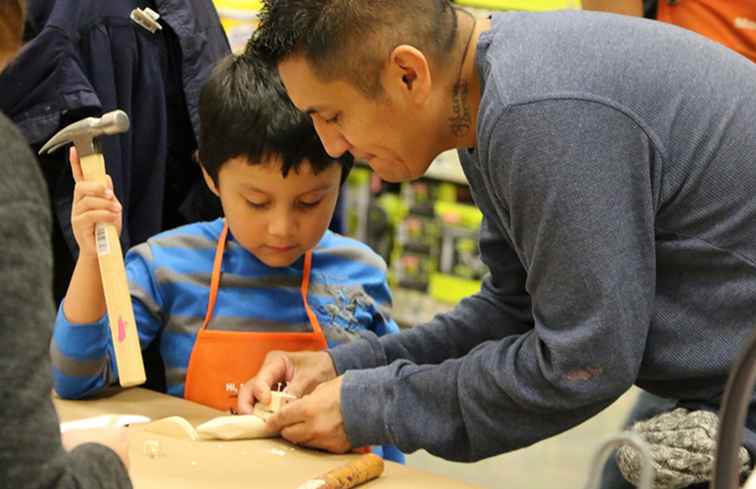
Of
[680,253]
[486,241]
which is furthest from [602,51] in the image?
[486,241]

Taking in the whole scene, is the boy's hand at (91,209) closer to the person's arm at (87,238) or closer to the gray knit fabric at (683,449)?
the person's arm at (87,238)

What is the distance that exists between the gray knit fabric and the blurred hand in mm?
637

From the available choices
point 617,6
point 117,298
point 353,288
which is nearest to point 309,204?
point 353,288

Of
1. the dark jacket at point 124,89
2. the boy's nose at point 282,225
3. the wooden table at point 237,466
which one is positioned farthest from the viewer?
the dark jacket at point 124,89

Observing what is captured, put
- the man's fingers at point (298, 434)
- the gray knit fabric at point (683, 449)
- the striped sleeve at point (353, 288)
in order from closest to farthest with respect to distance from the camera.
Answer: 1. the gray knit fabric at point (683, 449)
2. the man's fingers at point (298, 434)
3. the striped sleeve at point (353, 288)

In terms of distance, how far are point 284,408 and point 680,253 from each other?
59 cm

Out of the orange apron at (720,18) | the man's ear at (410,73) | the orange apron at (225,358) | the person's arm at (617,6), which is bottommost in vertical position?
the orange apron at (225,358)

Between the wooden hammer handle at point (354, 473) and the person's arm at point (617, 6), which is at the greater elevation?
the person's arm at point (617, 6)

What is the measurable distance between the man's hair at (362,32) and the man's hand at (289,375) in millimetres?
472

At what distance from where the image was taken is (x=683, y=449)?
56.9 inches

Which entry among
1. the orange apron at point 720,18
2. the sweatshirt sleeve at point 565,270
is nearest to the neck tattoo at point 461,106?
the sweatshirt sleeve at point 565,270

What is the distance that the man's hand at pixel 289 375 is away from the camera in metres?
1.77

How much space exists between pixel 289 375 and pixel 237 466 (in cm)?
24

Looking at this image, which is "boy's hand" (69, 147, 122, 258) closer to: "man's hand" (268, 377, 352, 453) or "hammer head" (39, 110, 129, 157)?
"hammer head" (39, 110, 129, 157)
